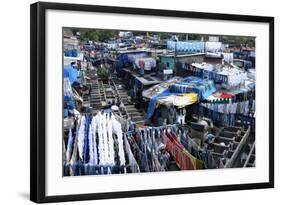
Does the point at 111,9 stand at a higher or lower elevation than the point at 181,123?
higher

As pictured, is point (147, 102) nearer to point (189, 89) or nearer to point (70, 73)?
point (189, 89)

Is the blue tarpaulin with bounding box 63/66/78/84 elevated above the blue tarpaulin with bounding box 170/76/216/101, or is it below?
above

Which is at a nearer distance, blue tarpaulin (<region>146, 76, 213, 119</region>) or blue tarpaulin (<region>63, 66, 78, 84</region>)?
blue tarpaulin (<region>63, 66, 78, 84</region>)

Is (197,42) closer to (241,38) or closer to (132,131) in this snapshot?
(241,38)

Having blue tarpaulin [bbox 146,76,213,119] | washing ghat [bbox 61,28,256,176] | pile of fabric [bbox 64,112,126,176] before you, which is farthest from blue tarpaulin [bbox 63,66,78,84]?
blue tarpaulin [bbox 146,76,213,119]

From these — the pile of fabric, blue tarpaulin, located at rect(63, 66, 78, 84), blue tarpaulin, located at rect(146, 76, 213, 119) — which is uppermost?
blue tarpaulin, located at rect(63, 66, 78, 84)

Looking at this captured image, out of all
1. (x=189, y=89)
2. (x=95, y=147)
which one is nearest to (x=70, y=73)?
(x=95, y=147)

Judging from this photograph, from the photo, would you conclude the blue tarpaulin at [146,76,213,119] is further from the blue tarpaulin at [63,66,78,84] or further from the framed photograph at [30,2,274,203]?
the blue tarpaulin at [63,66,78,84]

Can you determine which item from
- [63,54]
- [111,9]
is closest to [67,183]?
[63,54]
